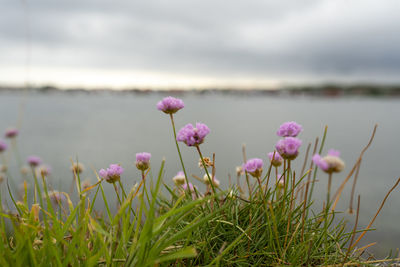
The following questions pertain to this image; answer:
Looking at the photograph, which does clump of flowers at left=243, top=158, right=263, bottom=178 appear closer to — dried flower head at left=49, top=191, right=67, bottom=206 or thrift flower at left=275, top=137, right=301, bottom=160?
thrift flower at left=275, top=137, right=301, bottom=160

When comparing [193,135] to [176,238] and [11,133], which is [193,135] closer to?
[176,238]

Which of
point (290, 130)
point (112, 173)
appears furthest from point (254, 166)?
point (112, 173)

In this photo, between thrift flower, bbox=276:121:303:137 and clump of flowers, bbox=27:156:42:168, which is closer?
thrift flower, bbox=276:121:303:137

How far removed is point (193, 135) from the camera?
5.24ft

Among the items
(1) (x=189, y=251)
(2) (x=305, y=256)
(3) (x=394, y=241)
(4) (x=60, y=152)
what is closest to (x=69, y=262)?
(1) (x=189, y=251)

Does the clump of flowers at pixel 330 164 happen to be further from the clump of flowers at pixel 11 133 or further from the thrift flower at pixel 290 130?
the clump of flowers at pixel 11 133

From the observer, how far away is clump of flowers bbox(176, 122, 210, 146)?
62.3 inches

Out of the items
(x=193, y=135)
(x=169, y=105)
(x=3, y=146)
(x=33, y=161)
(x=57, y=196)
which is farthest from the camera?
(x=33, y=161)

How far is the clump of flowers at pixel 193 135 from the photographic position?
158cm

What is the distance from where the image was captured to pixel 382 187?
9.65 m

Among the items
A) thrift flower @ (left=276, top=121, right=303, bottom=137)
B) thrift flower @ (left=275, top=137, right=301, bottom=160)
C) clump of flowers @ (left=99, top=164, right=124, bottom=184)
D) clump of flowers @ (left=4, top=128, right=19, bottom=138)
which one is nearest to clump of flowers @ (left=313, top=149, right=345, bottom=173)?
thrift flower @ (left=275, top=137, right=301, bottom=160)

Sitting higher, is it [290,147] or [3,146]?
[290,147]

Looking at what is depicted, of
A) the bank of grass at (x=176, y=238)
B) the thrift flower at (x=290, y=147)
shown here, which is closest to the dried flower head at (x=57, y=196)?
the bank of grass at (x=176, y=238)

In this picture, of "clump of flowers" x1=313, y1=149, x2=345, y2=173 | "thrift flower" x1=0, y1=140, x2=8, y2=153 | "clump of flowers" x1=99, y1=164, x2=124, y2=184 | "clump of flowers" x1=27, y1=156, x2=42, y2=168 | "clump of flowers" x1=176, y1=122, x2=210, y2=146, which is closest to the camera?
"clump of flowers" x1=313, y1=149, x2=345, y2=173
